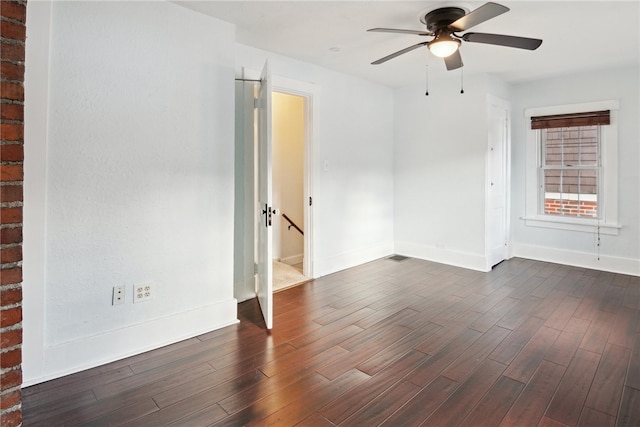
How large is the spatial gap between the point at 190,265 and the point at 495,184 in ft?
13.1

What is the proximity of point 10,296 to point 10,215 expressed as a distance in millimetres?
339

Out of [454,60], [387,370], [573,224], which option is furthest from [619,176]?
[387,370]

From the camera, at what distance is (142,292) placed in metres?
2.53

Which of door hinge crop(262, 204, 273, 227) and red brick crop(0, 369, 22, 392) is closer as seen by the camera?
red brick crop(0, 369, 22, 392)

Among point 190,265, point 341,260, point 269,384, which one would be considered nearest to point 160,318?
point 190,265

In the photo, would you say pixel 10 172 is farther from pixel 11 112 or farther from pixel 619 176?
pixel 619 176

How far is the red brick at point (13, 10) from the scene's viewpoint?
4.80 feet

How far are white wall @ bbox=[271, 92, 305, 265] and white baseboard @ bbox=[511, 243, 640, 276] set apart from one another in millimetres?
3240

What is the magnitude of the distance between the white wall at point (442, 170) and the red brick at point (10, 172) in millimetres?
4535

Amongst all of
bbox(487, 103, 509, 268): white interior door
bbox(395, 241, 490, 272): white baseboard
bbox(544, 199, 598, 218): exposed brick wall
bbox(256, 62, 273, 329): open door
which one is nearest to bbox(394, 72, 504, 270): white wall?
bbox(395, 241, 490, 272): white baseboard

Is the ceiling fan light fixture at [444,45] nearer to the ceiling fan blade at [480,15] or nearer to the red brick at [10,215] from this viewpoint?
the ceiling fan blade at [480,15]

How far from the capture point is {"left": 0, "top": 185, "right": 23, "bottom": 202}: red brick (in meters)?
1.48

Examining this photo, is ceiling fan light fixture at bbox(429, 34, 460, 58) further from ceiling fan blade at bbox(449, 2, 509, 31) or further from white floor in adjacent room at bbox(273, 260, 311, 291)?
white floor in adjacent room at bbox(273, 260, 311, 291)

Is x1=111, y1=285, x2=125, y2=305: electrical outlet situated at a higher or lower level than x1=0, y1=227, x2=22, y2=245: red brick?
lower
